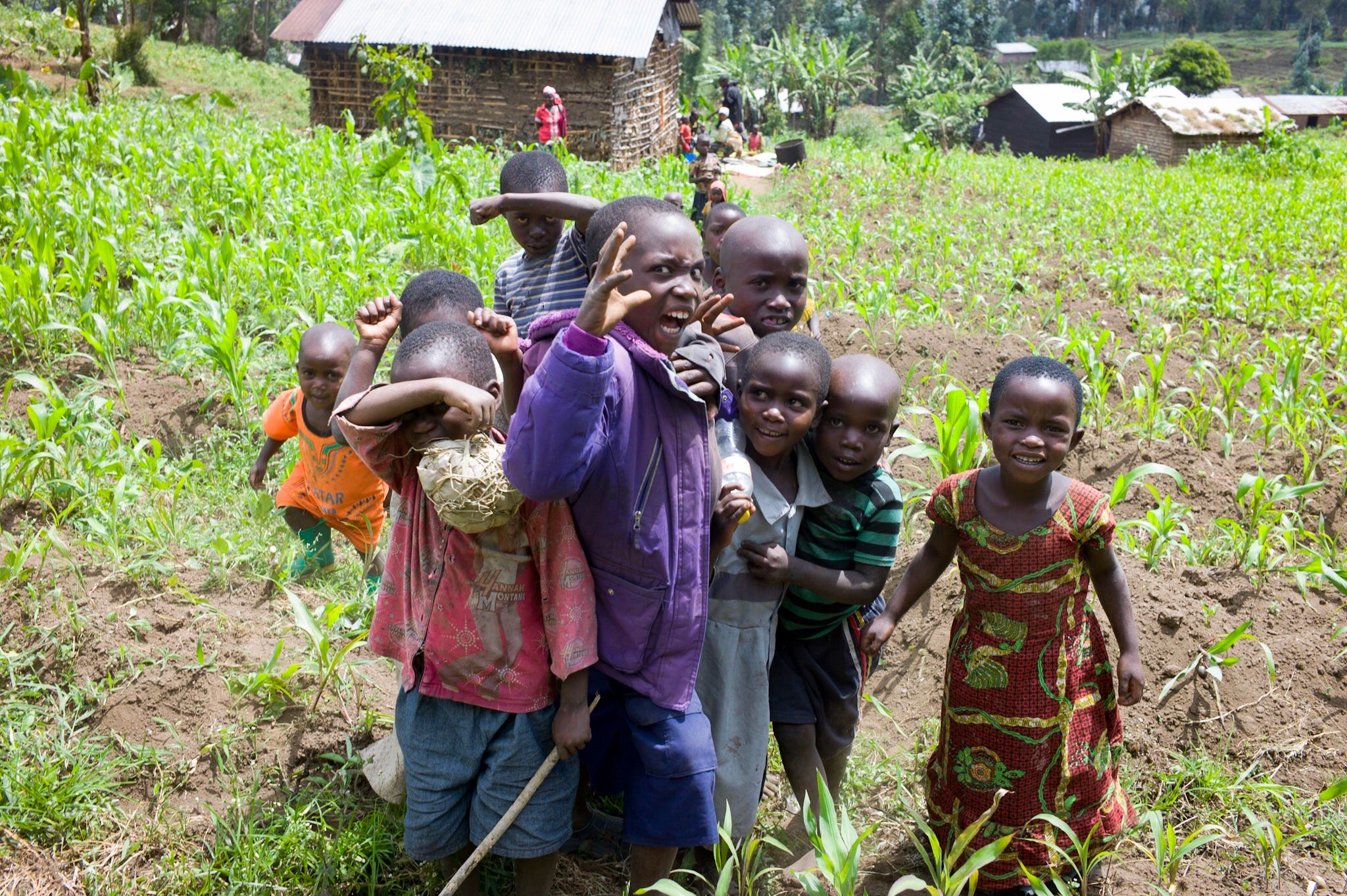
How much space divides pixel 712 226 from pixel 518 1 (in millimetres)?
14702

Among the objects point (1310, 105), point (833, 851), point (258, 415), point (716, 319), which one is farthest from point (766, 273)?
point (1310, 105)

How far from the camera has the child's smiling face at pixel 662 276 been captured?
6.59 ft

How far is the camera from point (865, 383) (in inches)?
96.3

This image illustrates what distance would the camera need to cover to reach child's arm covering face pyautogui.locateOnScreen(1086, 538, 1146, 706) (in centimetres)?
248

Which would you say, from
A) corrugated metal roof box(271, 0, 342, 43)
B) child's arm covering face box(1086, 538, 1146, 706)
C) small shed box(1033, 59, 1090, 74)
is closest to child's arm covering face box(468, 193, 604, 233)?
child's arm covering face box(1086, 538, 1146, 706)

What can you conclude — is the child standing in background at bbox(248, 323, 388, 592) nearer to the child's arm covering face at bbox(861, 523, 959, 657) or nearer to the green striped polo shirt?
the green striped polo shirt

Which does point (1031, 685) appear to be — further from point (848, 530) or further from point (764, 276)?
point (764, 276)

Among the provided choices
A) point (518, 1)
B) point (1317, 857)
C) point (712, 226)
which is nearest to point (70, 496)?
point (712, 226)

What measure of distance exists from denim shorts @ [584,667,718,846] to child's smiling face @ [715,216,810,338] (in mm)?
1181

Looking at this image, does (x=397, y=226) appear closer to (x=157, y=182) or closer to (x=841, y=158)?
(x=157, y=182)

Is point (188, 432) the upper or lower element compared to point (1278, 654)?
A: upper

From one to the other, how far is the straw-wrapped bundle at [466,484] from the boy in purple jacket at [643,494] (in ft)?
0.35

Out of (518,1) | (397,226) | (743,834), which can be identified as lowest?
(743,834)

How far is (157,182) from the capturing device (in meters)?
7.07
